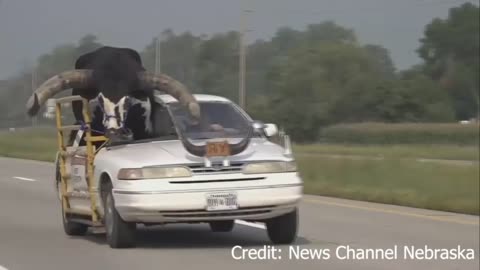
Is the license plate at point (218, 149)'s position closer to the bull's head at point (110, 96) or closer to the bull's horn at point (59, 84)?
the bull's head at point (110, 96)

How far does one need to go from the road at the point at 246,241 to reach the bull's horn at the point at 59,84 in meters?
1.74

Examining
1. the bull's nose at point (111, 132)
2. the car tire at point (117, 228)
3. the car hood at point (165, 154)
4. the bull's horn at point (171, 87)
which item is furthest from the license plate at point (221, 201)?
the bull's nose at point (111, 132)

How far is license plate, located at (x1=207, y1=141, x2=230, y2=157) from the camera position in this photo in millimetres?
11938

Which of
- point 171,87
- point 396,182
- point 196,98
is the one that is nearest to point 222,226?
point 196,98

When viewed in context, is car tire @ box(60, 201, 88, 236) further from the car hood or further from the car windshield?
the car windshield

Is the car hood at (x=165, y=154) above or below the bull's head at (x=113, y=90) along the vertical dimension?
below

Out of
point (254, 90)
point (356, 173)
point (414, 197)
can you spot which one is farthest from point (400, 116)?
point (414, 197)

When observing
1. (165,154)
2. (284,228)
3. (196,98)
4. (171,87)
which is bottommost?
(284,228)

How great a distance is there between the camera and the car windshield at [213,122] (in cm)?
1272

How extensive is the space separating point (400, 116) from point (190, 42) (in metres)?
17.1

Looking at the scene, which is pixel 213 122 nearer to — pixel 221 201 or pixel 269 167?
pixel 269 167

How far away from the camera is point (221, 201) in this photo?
11.8 metres

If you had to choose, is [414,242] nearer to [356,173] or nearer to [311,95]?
[356,173]

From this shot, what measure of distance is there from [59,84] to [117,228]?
1978 mm
